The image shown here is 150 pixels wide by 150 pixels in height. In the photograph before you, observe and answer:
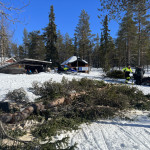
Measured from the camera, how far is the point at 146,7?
6.11 m

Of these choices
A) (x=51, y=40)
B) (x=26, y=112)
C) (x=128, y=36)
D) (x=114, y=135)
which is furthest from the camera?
(x=51, y=40)

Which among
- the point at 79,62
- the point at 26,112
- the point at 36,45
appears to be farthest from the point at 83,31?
the point at 26,112

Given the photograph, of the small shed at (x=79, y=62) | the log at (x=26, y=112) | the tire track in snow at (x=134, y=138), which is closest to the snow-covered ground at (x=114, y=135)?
the tire track in snow at (x=134, y=138)

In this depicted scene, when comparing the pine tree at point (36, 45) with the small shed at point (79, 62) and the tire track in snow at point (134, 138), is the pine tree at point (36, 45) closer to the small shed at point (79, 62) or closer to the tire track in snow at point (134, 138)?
the small shed at point (79, 62)

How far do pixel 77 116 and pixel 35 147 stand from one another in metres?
1.85

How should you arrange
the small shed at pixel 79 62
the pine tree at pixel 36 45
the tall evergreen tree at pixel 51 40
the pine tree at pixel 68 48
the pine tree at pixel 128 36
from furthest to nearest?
the pine tree at pixel 68 48, the pine tree at pixel 36 45, the tall evergreen tree at pixel 51 40, the small shed at pixel 79 62, the pine tree at pixel 128 36

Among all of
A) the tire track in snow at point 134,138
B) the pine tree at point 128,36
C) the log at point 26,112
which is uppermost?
the pine tree at point 128,36

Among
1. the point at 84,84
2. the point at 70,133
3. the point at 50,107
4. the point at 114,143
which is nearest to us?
the point at 114,143

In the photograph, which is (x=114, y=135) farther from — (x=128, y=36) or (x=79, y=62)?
(x=79, y=62)

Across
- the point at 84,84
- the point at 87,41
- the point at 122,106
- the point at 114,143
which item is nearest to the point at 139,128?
the point at 114,143

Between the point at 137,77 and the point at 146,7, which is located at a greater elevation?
the point at 146,7

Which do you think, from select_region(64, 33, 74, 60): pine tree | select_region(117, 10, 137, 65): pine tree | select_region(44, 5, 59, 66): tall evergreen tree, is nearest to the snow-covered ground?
select_region(117, 10, 137, 65): pine tree

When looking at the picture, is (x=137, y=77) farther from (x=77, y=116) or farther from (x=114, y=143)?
(x=114, y=143)

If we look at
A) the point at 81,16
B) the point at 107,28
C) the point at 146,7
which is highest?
the point at 81,16
